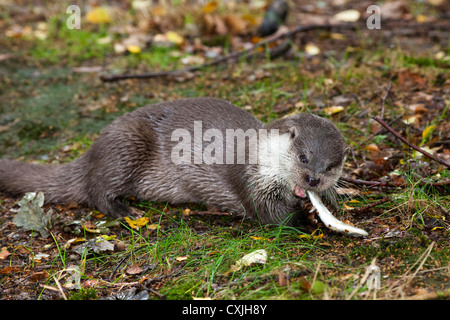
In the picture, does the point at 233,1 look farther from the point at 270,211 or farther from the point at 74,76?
the point at 270,211

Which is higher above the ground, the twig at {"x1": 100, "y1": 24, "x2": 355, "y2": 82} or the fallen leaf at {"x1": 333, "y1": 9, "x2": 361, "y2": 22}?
the fallen leaf at {"x1": 333, "y1": 9, "x2": 361, "y2": 22}

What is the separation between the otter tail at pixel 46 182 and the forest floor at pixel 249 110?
0.26 feet

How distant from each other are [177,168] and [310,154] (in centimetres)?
99

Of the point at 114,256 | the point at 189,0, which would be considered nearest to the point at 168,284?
the point at 114,256

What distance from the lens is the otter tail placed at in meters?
3.20

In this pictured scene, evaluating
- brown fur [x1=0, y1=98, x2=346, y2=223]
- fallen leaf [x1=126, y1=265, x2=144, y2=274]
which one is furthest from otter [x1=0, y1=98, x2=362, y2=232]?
fallen leaf [x1=126, y1=265, x2=144, y2=274]

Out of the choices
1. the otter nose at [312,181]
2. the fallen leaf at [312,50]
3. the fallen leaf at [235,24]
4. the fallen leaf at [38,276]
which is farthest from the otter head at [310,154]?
the fallen leaf at [235,24]

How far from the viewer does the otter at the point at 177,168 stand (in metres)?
2.81

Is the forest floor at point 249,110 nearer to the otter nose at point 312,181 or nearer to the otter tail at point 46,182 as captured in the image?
the otter tail at point 46,182

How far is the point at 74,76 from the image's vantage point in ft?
16.7

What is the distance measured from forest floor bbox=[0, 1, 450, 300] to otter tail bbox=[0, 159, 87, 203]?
79 mm
